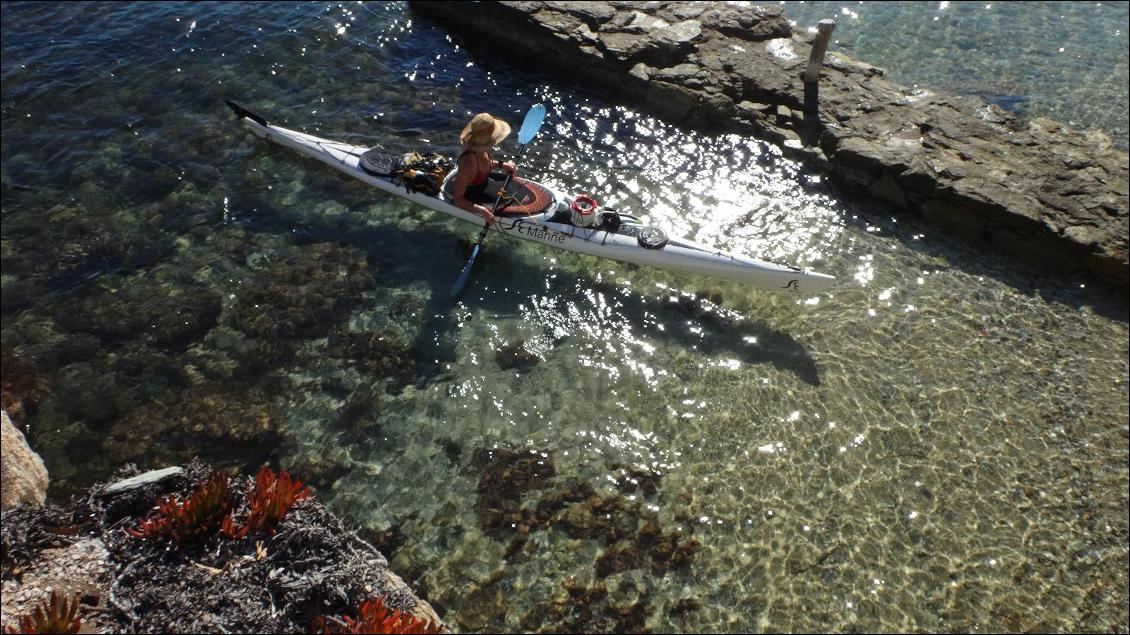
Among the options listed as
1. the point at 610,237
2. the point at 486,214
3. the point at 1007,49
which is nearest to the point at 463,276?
the point at 486,214

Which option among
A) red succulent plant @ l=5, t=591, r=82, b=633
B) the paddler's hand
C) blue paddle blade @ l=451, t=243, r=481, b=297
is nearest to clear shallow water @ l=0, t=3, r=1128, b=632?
blue paddle blade @ l=451, t=243, r=481, b=297

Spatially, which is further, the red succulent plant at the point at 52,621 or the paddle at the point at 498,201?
the paddle at the point at 498,201

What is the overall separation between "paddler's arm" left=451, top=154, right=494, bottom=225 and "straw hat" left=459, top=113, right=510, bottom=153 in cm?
27

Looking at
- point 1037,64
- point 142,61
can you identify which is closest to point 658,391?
point 142,61

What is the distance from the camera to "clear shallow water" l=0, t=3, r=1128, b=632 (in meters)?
7.38

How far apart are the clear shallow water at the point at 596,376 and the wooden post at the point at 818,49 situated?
2040 millimetres

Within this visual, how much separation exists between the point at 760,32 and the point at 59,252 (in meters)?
13.9

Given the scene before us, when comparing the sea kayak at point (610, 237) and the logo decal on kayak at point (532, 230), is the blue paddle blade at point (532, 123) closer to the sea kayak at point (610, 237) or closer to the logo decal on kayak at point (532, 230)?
the sea kayak at point (610, 237)

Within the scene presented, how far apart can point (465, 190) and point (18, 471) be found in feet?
21.1

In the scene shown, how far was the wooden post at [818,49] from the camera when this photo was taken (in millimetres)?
11844

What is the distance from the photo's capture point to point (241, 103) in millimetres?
13516

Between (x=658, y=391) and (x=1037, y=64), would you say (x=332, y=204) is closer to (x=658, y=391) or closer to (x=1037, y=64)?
(x=658, y=391)

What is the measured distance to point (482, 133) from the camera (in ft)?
30.3

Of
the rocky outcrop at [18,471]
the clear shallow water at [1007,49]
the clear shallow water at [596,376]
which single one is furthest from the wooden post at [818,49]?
the rocky outcrop at [18,471]
